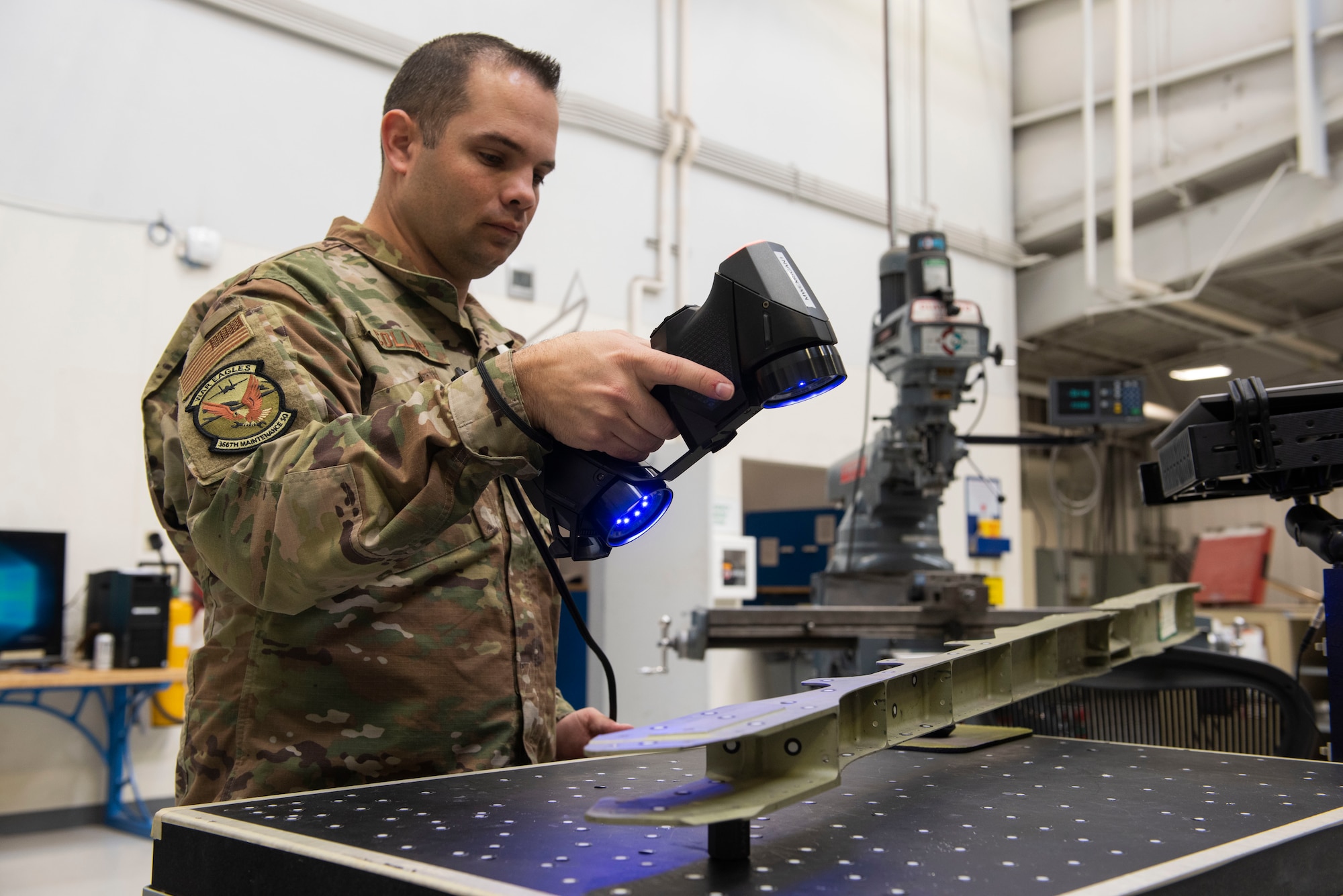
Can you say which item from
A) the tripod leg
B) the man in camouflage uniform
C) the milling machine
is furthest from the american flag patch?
the milling machine

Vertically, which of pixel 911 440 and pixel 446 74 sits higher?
pixel 446 74

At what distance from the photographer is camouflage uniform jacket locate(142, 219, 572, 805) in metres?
0.74

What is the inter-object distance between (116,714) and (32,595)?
0.50 metres

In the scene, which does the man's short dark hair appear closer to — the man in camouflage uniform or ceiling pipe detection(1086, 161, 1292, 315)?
the man in camouflage uniform

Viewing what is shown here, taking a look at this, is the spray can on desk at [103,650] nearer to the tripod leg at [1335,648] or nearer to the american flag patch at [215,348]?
the american flag patch at [215,348]

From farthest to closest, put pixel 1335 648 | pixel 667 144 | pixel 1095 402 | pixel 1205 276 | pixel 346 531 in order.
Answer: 1. pixel 1205 276
2. pixel 667 144
3. pixel 1095 402
4. pixel 1335 648
5. pixel 346 531

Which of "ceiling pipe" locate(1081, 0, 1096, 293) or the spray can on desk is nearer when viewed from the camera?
the spray can on desk

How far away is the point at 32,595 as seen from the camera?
3.33m

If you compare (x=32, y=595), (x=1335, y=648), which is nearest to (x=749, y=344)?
(x=1335, y=648)

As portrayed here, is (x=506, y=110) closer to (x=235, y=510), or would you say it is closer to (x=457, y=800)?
(x=235, y=510)

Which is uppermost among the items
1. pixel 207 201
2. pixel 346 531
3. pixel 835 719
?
pixel 207 201

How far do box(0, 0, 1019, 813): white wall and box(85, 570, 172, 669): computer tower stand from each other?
0.19m

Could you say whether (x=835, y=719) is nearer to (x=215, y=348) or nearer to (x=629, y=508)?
(x=629, y=508)

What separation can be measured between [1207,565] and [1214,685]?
660 cm
